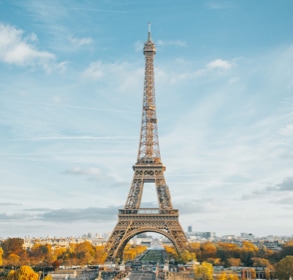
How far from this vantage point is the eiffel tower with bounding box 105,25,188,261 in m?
60.2

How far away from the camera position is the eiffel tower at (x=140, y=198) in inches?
2372

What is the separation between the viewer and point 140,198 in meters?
62.2

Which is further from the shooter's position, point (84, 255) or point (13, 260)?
point (84, 255)

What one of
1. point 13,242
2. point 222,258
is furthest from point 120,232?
point 13,242

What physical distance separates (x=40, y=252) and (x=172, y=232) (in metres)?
23.4

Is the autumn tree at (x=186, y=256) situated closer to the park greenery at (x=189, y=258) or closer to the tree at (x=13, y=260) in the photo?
the park greenery at (x=189, y=258)

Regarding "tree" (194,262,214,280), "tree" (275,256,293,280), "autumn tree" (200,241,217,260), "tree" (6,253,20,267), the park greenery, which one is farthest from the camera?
"autumn tree" (200,241,217,260)

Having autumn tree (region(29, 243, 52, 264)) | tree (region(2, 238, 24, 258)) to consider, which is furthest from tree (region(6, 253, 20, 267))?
tree (region(2, 238, 24, 258))

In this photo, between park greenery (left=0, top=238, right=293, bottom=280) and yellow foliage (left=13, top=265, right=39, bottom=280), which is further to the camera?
park greenery (left=0, top=238, right=293, bottom=280)

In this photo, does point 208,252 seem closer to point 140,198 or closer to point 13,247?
point 140,198

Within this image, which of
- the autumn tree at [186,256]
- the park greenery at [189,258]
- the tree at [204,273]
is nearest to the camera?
the tree at [204,273]

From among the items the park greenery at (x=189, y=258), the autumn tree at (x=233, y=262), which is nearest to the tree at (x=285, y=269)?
the park greenery at (x=189, y=258)

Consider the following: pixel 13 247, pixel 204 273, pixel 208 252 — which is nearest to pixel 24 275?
pixel 204 273

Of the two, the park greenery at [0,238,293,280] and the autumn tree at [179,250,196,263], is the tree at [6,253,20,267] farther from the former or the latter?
the autumn tree at [179,250,196,263]
